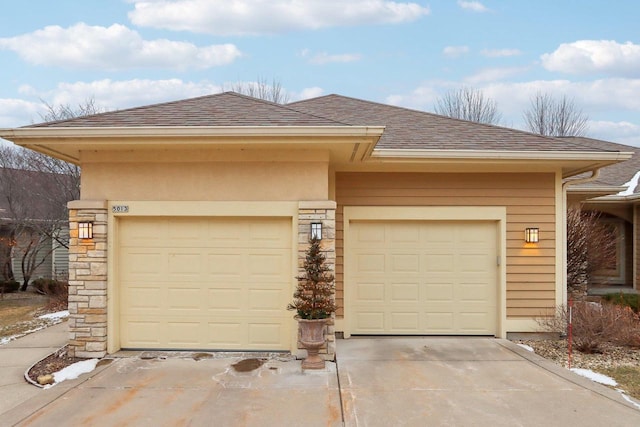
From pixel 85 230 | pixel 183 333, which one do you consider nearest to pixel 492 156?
pixel 183 333

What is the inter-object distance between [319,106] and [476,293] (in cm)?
488

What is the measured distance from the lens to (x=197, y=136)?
5.23 m

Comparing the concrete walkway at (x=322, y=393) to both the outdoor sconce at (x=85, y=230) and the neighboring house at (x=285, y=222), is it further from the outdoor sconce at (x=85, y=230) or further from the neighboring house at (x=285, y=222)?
the outdoor sconce at (x=85, y=230)

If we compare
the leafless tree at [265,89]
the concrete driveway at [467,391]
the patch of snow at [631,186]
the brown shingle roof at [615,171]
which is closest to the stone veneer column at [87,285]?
the concrete driveway at [467,391]

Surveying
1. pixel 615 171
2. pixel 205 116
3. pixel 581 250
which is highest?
pixel 615 171

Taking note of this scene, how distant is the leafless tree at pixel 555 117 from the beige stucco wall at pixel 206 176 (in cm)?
2150

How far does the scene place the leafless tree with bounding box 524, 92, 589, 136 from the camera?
Answer: 23125 mm

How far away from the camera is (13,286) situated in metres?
14.0

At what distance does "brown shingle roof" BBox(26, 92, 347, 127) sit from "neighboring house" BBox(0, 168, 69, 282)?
9.13 m

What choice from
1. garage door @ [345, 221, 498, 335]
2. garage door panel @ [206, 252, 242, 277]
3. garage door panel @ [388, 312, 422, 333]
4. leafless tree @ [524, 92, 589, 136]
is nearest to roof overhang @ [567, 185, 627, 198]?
garage door @ [345, 221, 498, 335]

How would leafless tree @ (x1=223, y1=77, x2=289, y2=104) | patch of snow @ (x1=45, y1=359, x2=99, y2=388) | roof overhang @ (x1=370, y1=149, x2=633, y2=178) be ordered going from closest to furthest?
patch of snow @ (x1=45, y1=359, x2=99, y2=388) → roof overhang @ (x1=370, y1=149, x2=633, y2=178) → leafless tree @ (x1=223, y1=77, x2=289, y2=104)

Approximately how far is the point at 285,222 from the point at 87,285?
2689 mm

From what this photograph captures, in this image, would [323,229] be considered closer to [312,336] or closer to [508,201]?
[312,336]

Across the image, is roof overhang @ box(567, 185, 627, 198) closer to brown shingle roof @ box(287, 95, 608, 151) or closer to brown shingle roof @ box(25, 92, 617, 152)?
brown shingle roof @ box(25, 92, 617, 152)
